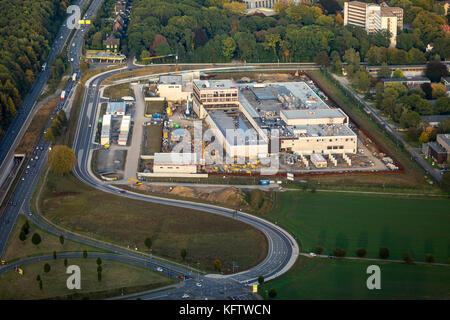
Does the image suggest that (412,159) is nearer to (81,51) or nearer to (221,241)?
(221,241)

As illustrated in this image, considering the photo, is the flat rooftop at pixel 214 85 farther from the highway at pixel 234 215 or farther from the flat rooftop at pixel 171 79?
the highway at pixel 234 215

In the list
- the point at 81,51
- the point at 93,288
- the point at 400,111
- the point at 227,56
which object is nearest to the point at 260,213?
the point at 93,288

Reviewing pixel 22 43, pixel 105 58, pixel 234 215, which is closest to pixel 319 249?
pixel 234 215

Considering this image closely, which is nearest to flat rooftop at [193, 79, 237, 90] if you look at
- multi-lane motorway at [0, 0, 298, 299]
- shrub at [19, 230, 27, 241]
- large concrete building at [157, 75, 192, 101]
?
large concrete building at [157, 75, 192, 101]

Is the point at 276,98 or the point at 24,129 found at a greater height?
the point at 276,98

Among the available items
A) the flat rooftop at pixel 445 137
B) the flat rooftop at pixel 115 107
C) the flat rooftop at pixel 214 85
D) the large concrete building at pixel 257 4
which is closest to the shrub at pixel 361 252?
the flat rooftop at pixel 445 137

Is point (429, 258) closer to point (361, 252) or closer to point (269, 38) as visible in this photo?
point (361, 252)

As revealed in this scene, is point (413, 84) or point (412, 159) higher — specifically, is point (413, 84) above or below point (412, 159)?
above
